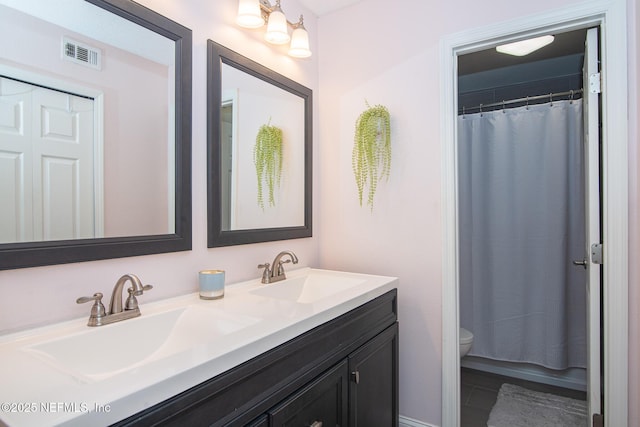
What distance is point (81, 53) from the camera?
112 cm

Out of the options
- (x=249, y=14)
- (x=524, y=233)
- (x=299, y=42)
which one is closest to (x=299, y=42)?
(x=299, y=42)

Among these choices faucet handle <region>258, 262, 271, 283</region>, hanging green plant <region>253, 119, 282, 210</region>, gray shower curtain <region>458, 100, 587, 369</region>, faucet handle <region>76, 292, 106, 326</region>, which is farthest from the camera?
gray shower curtain <region>458, 100, 587, 369</region>

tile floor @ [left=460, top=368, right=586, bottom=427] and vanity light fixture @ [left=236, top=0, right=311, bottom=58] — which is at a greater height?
vanity light fixture @ [left=236, top=0, right=311, bottom=58]

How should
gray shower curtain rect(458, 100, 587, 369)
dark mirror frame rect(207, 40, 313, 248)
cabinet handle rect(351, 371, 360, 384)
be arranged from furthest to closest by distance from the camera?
gray shower curtain rect(458, 100, 587, 369) < dark mirror frame rect(207, 40, 313, 248) < cabinet handle rect(351, 371, 360, 384)

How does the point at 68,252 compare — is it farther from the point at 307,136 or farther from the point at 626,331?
the point at 626,331

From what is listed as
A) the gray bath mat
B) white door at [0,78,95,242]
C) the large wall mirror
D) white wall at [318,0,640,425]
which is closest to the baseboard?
white wall at [318,0,640,425]

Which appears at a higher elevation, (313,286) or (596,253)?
(596,253)

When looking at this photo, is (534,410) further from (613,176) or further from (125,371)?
(125,371)

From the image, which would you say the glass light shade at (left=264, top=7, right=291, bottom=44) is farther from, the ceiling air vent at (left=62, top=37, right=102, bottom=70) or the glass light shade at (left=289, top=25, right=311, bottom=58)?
the ceiling air vent at (left=62, top=37, right=102, bottom=70)

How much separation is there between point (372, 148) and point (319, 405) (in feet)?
4.22

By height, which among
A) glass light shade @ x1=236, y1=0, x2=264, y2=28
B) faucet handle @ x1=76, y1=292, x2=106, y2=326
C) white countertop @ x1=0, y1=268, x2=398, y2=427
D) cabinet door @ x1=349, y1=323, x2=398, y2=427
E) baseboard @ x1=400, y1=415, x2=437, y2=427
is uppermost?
glass light shade @ x1=236, y1=0, x2=264, y2=28

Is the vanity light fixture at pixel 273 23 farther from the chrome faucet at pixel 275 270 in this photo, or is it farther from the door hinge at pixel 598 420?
the door hinge at pixel 598 420

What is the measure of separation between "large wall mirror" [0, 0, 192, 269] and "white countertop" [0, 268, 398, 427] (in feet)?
0.82

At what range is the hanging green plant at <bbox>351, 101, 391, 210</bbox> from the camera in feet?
6.34
